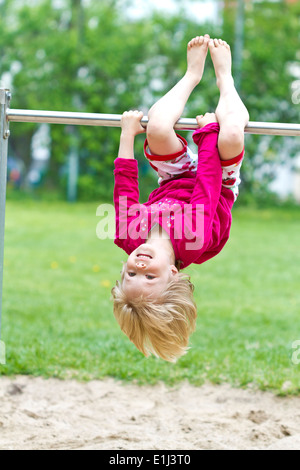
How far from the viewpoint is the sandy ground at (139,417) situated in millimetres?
3533

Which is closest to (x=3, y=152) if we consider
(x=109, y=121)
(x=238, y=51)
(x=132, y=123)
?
(x=109, y=121)

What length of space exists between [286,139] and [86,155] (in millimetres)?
4629

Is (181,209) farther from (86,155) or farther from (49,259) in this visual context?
(86,155)

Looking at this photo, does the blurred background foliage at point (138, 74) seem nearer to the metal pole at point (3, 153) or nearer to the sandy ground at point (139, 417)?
the sandy ground at point (139, 417)

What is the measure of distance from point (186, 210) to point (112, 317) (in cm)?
318

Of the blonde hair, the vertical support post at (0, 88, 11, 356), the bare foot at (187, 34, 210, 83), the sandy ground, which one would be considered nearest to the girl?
the blonde hair

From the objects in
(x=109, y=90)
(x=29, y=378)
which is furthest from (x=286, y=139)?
(x=29, y=378)

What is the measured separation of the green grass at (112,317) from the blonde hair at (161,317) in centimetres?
41

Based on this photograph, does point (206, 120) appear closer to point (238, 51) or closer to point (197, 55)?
point (197, 55)

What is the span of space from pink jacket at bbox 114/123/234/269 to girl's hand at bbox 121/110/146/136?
14 centimetres

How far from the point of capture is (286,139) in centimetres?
1470

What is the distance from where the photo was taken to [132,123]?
3.04 metres

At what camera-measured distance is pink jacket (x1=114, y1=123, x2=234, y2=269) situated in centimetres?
289

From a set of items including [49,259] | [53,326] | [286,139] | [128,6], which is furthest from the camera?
[128,6]
